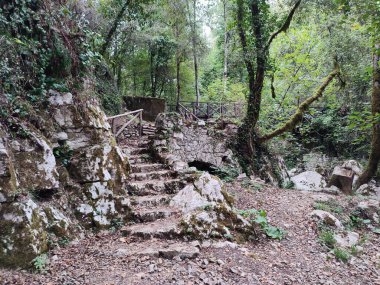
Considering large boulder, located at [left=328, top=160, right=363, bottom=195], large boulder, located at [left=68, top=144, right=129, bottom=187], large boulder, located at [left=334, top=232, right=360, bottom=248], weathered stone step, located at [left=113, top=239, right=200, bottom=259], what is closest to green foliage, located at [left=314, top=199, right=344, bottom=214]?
large boulder, located at [left=334, top=232, right=360, bottom=248]

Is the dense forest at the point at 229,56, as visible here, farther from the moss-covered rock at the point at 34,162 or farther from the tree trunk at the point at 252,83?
the moss-covered rock at the point at 34,162

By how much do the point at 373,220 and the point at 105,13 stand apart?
9.53 metres

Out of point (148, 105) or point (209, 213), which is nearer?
point (209, 213)

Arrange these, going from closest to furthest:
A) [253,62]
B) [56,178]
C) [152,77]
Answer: [56,178], [253,62], [152,77]

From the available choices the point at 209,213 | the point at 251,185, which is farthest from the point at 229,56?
the point at 209,213

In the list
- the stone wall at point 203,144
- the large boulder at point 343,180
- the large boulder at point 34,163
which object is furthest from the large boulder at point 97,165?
the large boulder at point 343,180

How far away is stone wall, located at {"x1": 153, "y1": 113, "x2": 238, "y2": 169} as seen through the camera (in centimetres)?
769

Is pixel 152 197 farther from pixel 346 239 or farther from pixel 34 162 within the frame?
pixel 346 239

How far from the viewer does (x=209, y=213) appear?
4055 millimetres

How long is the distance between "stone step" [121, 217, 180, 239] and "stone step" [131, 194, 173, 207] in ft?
1.71

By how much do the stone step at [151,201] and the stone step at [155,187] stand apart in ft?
0.64

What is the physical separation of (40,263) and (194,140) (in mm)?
5828

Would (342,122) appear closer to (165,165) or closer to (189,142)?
(189,142)

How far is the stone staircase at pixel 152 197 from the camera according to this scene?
383cm
